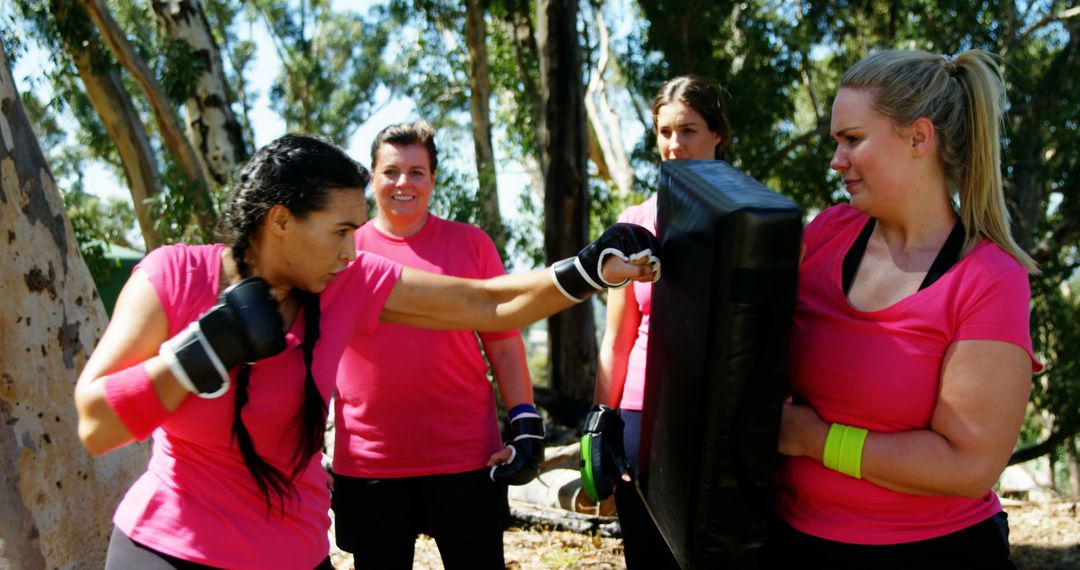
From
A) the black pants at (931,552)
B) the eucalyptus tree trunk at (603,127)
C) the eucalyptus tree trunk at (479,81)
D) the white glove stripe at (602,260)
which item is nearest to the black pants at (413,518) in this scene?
the white glove stripe at (602,260)

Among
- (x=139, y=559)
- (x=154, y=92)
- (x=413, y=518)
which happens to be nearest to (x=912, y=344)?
(x=139, y=559)

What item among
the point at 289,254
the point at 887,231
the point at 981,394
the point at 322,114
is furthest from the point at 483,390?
the point at 322,114

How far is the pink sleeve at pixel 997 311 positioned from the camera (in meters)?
1.99

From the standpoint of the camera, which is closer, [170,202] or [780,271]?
[780,271]

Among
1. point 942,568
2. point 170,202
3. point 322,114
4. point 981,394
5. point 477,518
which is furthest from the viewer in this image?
point 322,114

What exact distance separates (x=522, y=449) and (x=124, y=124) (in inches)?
Answer: 405

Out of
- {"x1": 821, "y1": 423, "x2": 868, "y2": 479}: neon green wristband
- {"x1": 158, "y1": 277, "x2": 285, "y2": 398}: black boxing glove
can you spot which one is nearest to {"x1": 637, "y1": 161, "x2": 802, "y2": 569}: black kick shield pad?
{"x1": 821, "y1": 423, "x2": 868, "y2": 479}: neon green wristband

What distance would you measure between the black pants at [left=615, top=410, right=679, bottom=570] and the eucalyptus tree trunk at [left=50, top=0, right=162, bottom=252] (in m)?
9.00

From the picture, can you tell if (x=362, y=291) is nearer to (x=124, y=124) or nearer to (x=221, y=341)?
(x=221, y=341)

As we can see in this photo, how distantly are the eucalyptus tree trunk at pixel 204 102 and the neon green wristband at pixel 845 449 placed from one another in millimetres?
8764

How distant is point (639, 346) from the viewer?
3.41 meters

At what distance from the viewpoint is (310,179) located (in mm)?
2436

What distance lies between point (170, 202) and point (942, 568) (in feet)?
28.3

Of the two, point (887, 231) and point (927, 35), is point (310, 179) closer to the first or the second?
point (887, 231)
